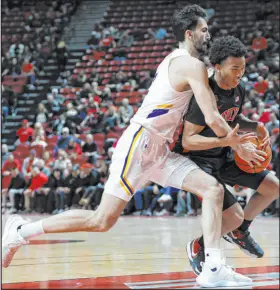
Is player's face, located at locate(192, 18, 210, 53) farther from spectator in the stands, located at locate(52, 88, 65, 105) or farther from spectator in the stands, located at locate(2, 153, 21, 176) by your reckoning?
spectator in the stands, located at locate(52, 88, 65, 105)

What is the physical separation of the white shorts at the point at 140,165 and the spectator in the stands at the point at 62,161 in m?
8.93

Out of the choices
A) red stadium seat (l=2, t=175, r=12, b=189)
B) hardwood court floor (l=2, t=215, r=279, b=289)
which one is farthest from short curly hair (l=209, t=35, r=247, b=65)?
red stadium seat (l=2, t=175, r=12, b=189)

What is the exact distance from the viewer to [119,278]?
177 inches

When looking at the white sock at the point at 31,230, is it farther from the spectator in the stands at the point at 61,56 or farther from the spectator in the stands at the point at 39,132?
the spectator in the stands at the point at 61,56

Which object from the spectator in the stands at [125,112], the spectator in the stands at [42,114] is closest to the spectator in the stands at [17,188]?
the spectator in the stands at [125,112]

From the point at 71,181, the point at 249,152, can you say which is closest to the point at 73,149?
the point at 71,181

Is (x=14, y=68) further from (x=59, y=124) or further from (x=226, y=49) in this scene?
(x=226, y=49)

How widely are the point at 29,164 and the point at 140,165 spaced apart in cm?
996

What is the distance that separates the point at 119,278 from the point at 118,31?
1468 centimetres

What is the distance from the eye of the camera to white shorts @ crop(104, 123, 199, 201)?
3.90 m

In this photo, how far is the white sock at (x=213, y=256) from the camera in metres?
3.73

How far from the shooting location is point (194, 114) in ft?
13.0

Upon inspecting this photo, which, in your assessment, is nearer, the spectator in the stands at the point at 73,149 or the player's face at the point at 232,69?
the player's face at the point at 232,69

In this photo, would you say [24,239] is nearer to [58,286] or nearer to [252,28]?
[58,286]
